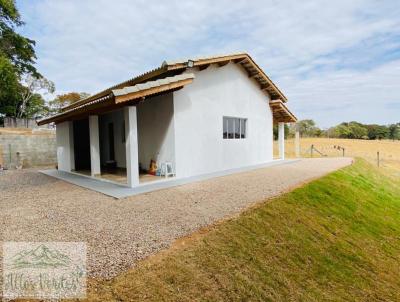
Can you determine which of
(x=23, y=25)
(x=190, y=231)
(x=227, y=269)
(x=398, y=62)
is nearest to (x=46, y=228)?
(x=190, y=231)

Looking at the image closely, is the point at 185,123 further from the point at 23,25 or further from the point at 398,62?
the point at 398,62

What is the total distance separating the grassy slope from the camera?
3141 millimetres

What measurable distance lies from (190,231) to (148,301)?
177 centimetres

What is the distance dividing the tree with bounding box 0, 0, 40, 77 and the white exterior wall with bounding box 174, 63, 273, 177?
66.3 ft

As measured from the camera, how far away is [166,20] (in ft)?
44.7

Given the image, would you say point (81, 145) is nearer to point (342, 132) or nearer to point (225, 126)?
point (225, 126)

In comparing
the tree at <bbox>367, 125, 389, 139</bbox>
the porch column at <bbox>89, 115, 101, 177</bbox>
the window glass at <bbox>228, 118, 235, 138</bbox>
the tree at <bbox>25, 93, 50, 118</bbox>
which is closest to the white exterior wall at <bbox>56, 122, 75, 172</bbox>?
the porch column at <bbox>89, 115, 101, 177</bbox>

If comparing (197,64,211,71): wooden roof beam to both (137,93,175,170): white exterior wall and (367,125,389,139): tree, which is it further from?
(367,125,389,139): tree

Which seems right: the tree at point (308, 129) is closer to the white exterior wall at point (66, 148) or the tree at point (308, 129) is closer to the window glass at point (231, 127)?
the window glass at point (231, 127)

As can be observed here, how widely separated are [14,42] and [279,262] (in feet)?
97.0

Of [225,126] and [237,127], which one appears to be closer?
[225,126]

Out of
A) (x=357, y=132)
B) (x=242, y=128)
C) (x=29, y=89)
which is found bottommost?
(x=242, y=128)

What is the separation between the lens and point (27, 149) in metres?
16.6

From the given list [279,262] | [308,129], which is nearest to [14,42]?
[279,262]
